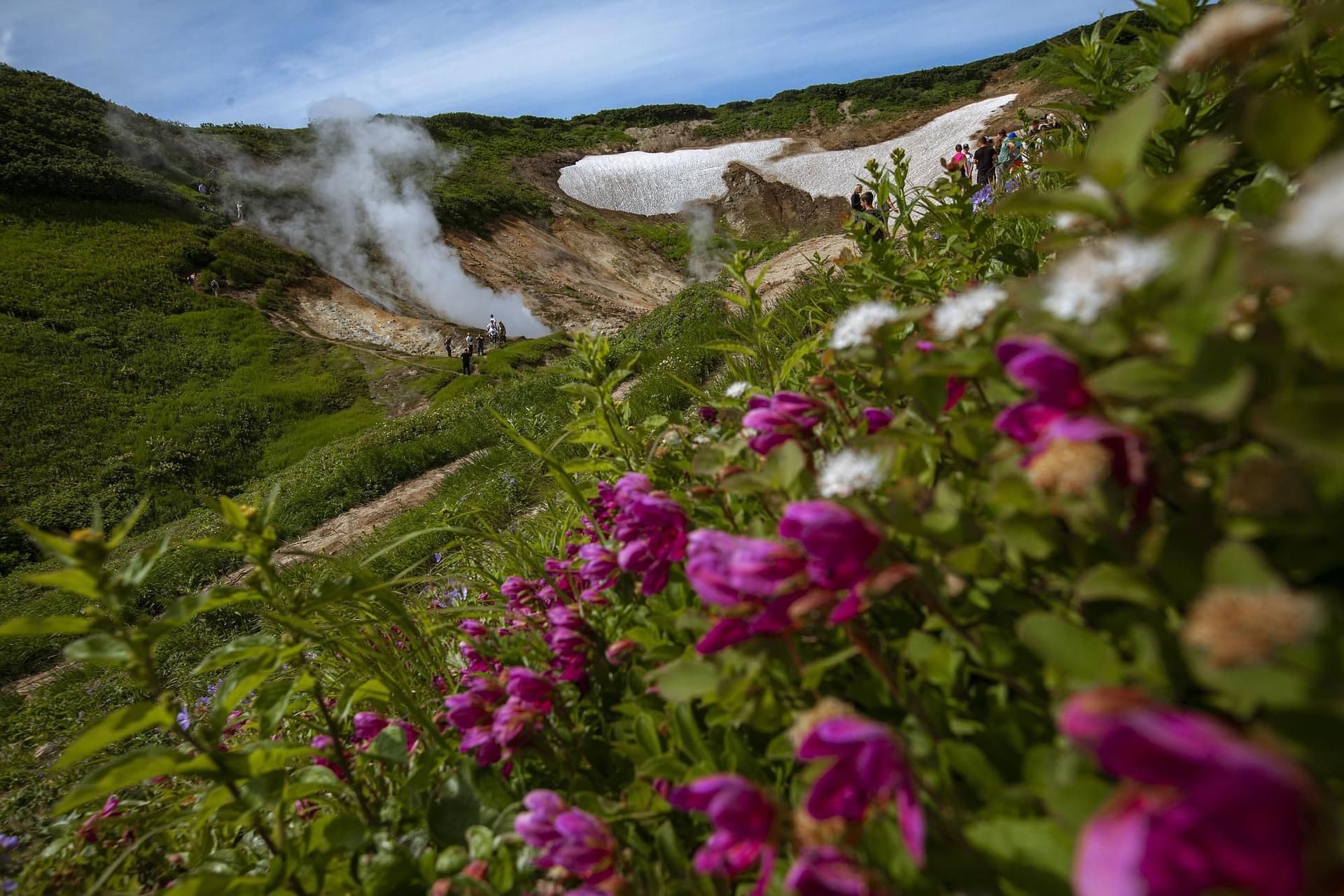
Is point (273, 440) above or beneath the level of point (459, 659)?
beneath

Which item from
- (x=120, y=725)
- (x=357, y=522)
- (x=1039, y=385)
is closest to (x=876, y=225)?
(x=1039, y=385)

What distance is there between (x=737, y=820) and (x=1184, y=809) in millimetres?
419

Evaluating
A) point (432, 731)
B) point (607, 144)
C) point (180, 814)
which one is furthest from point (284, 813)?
point (607, 144)

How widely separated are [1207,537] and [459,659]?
211cm

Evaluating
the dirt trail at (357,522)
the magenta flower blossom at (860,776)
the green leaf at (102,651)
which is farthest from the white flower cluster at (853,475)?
the dirt trail at (357,522)

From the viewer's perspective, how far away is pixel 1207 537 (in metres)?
0.59

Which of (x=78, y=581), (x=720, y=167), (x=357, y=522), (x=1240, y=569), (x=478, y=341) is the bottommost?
(x=357, y=522)

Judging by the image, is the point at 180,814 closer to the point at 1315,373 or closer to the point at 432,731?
the point at 432,731

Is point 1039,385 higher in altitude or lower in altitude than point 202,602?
higher

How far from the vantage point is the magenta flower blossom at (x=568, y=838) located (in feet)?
2.96

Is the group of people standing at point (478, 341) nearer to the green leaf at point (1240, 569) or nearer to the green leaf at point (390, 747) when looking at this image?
the green leaf at point (390, 747)

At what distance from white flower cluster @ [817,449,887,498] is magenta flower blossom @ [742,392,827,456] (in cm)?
21

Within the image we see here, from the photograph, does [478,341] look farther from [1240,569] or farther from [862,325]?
[1240,569]

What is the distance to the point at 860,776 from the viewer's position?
0.61m
